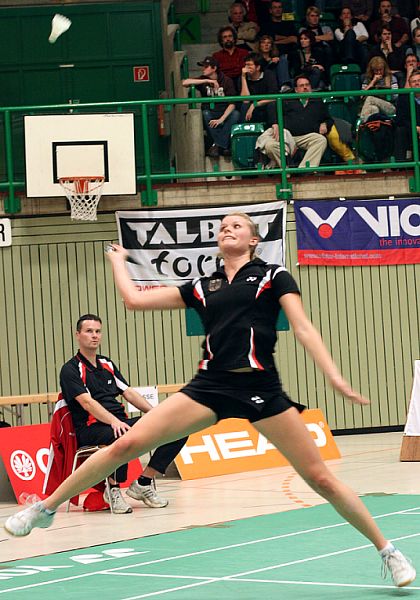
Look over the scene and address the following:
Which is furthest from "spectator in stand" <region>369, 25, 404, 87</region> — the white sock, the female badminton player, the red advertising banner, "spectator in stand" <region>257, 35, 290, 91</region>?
the white sock

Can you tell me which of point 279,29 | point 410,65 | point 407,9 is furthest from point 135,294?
point 407,9

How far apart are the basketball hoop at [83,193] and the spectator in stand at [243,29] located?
4428 millimetres

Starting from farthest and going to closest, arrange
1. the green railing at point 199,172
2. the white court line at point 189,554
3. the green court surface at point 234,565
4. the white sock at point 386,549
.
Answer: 1. the green railing at point 199,172
2. the white court line at point 189,554
3. the green court surface at point 234,565
4. the white sock at point 386,549

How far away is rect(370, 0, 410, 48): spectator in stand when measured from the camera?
19.3 meters

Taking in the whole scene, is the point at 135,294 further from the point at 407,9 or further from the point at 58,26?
the point at 407,9

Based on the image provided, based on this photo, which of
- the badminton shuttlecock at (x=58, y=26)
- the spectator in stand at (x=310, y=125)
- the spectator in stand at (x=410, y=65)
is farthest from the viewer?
the badminton shuttlecock at (x=58, y=26)

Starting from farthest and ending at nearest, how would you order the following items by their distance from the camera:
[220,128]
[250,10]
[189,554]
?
1. [250,10]
2. [220,128]
3. [189,554]

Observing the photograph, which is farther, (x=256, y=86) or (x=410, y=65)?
Answer: (x=410, y=65)

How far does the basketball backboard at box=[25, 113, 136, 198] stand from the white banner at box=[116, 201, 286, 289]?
0.75m

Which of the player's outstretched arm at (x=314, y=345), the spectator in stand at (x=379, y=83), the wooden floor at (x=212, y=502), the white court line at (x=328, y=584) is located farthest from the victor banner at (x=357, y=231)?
the player's outstretched arm at (x=314, y=345)

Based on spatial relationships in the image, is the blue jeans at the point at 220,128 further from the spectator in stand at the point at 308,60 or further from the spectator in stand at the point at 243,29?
the spectator in stand at the point at 243,29

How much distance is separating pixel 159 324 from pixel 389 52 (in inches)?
244

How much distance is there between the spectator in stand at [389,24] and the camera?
63.3ft

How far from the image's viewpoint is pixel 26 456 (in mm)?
11688
